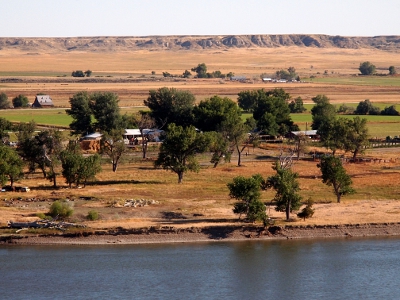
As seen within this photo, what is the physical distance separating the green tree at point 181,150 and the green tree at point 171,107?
68.0 feet

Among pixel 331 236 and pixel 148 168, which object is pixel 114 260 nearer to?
pixel 331 236

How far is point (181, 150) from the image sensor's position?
162 ft

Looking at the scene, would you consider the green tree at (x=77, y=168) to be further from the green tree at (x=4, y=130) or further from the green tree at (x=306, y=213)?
the green tree at (x=4, y=130)

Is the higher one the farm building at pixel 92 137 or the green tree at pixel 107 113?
the green tree at pixel 107 113

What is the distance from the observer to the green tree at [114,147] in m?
53.5

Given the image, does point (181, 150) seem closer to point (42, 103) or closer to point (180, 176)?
point (180, 176)

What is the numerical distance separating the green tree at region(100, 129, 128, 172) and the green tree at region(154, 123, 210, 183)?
4.48m

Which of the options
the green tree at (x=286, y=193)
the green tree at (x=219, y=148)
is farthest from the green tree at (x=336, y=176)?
the green tree at (x=219, y=148)

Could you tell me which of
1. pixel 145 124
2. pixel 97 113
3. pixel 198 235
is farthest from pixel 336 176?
pixel 97 113

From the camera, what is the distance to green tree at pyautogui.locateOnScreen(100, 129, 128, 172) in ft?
176

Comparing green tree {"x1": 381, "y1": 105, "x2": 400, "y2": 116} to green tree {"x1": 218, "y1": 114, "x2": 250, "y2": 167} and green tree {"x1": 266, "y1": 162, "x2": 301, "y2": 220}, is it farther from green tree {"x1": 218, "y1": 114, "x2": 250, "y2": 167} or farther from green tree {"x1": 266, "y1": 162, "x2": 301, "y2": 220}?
green tree {"x1": 266, "y1": 162, "x2": 301, "y2": 220}

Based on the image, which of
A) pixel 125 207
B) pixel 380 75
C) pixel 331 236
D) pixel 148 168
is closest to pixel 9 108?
pixel 148 168

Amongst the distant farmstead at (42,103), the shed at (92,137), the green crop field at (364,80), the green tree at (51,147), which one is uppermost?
the green tree at (51,147)

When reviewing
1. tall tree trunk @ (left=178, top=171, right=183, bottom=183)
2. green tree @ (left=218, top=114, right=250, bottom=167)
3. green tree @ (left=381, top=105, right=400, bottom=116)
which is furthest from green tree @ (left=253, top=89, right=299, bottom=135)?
green tree @ (left=381, top=105, right=400, bottom=116)
